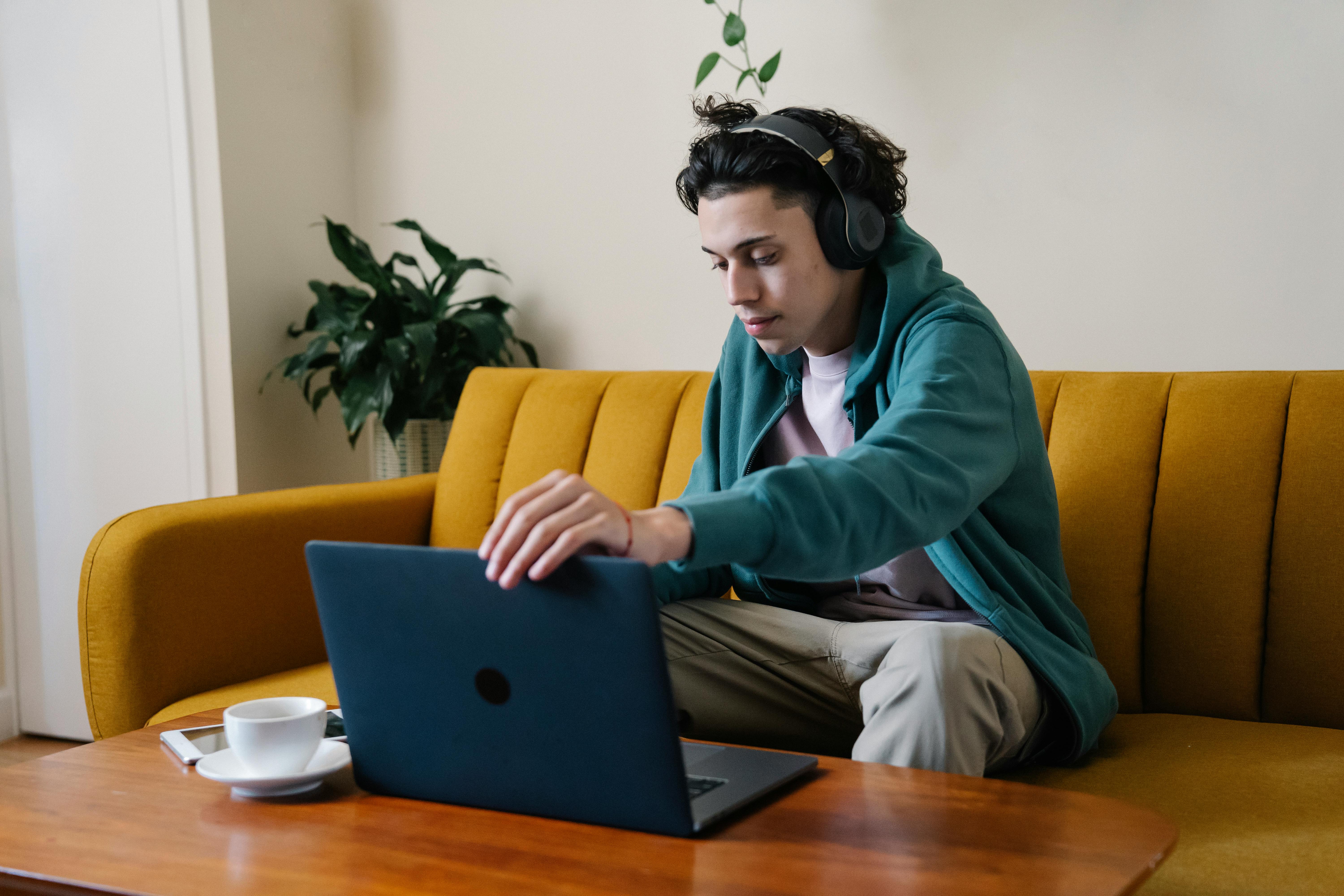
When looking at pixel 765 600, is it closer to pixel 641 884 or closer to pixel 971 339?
pixel 971 339

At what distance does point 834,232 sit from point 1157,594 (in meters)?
0.67

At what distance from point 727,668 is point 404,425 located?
4.26 ft

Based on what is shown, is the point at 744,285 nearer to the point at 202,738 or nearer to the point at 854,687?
the point at 854,687

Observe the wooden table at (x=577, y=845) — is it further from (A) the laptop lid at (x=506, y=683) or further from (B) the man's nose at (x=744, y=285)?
(B) the man's nose at (x=744, y=285)

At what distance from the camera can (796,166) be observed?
1312mm

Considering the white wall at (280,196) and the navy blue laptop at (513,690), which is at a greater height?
the white wall at (280,196)

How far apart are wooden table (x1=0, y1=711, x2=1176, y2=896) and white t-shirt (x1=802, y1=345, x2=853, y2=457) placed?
1.87 feet

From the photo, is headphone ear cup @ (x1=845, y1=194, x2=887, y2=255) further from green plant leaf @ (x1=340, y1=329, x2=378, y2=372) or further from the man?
green plant leaf @ (x1=340, y1=329, x2=378, y2=372)

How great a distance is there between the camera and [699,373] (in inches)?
78.5

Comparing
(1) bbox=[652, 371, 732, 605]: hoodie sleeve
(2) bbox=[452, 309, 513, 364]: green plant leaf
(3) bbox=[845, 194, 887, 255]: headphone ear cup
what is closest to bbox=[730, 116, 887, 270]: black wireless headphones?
(3) bbox=[845, 194, 887, 255]: headphone ear cup

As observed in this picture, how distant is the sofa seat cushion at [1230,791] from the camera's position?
95 centimetres

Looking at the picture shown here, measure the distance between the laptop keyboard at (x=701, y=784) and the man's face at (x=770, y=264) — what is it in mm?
613

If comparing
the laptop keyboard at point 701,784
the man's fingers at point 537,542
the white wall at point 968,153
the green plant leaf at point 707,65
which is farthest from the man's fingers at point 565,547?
the green plant leaf at point 707,65

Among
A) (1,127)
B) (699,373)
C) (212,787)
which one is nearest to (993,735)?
(212,787)
